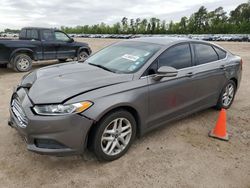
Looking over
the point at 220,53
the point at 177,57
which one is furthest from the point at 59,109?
the point at 220,53

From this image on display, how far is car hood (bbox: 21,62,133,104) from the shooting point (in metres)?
2.85

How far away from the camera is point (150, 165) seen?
10.5 feet

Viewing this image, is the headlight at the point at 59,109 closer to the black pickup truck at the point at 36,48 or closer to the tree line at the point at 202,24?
the black pickup truck at the point at 36,48

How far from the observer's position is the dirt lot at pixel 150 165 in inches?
113

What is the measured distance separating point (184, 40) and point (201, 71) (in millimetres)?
631

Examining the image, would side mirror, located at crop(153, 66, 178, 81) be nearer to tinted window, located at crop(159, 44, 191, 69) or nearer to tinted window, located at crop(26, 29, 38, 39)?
tinted window, located at crop(159, 44, 191, 69)

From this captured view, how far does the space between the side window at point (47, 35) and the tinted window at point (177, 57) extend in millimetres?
7633

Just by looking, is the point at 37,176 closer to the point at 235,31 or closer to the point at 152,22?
the point at 235,31

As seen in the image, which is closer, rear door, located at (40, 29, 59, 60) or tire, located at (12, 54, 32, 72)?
tire, located at (12, 54, 32, 72)

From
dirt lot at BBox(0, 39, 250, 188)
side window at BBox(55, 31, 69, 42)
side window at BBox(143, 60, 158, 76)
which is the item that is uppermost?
side window at BBox(55, 31, 69, 42)

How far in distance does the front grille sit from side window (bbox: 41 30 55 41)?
292 inches

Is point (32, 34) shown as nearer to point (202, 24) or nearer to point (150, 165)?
point (150, 165)

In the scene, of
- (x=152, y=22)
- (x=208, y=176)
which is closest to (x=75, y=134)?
(x=208, y=176)

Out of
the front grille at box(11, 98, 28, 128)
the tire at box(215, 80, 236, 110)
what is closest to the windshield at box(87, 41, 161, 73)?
the front grille at box(11, 98, 28, 128)
